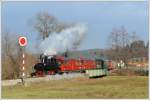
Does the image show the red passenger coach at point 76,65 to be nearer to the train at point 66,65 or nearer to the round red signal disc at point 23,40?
the train at point 66,65

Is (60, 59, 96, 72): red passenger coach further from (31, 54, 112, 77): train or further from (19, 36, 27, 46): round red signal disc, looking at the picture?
(19, 36, 27, 46): round red signal disc

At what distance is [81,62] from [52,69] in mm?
1445

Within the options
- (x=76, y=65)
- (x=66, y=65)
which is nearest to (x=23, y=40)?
(x=76, y=65)

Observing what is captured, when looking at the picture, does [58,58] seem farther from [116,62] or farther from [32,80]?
[32,80]

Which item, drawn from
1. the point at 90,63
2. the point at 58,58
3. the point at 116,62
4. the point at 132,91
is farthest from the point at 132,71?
the point at 58,58

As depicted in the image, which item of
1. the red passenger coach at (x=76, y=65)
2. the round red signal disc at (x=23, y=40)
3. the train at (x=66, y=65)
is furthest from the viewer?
the red passenger coach at (x=76, y=65)

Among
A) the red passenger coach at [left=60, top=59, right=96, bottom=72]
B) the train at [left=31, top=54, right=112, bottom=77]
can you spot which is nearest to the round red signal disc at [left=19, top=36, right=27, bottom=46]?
the train at [left=31, top=54, right=112, bottom=77]

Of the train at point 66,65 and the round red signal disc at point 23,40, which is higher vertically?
the round red signal disc at point 23,40

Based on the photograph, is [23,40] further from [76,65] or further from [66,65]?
[66,65]

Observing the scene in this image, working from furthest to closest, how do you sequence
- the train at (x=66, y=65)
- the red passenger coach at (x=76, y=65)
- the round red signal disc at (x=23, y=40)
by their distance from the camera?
the red passenger coach at (x=76, y=65) → the train at (x=66, y=65) → the round red signal disc at (x=23, y=40)

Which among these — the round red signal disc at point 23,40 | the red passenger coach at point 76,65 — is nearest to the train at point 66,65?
the red passenger coach at point 76,65

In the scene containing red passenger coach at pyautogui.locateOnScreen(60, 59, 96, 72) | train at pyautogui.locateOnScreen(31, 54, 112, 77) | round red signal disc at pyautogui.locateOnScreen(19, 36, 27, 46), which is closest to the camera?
round red signal disc at pyautogui.locateOnScreen(19, 36, 27, 46)

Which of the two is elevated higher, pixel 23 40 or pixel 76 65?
pixel 23 40

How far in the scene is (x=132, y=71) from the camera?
11656 mm
